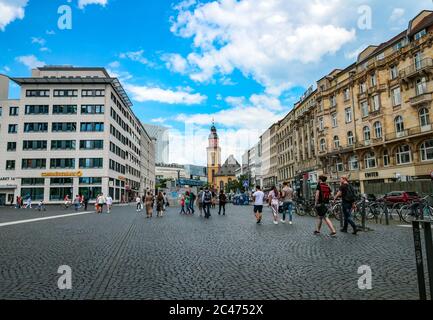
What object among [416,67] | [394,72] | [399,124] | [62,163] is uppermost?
[394,72]

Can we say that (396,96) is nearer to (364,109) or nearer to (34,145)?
(364,109)

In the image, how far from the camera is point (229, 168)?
6545 inches

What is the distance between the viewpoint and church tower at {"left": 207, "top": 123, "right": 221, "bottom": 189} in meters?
134

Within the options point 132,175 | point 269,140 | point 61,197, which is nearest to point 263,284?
point 61,197

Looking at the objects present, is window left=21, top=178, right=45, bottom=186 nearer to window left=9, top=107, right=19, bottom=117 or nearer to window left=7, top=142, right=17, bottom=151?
window left=7, top=142, right=17, bottom=151

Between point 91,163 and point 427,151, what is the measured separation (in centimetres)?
4920

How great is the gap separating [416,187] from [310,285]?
26326 mm

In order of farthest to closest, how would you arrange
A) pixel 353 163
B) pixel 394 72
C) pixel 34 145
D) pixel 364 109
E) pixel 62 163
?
pixel 34 145 → pixel 62 163 → pixel 353 163 → pixel 364 109 → pixel 394 72

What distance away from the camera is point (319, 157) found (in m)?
50.2

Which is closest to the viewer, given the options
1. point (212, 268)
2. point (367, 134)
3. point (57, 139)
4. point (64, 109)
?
point (212, 268)

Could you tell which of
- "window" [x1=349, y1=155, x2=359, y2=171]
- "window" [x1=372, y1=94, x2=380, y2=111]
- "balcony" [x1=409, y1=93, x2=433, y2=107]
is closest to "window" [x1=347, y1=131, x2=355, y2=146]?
"window" [x1=349, y1=155, x2=359, y2=171]

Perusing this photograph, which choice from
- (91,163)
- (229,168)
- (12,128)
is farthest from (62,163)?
(229,168)

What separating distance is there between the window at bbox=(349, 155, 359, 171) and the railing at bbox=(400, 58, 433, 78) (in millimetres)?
11985
